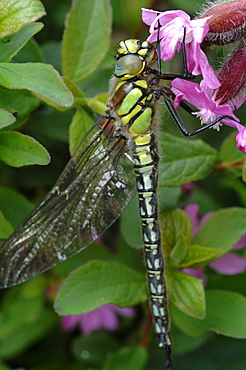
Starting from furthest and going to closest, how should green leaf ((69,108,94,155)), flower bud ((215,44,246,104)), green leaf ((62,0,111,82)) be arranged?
1. green leaf ((62,0,111,82))
2. green leaf ((69,108,94,155))
3. flower bud ((215,44,246,104))

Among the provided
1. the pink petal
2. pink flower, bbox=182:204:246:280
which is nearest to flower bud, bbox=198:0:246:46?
pink flower, bbox=182:204:246:280

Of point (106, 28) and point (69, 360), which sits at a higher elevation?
point (106, 28)

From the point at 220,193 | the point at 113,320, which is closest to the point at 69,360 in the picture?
the point at 113,320

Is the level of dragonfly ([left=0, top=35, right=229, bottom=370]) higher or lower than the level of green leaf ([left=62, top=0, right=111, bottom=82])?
lower

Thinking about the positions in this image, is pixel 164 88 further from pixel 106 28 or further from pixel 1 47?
pixel 1 47

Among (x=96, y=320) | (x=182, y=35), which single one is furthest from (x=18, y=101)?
(x=96, y=320)

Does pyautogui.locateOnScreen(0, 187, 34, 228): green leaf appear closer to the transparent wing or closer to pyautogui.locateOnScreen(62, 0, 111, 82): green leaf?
the transparent wing
